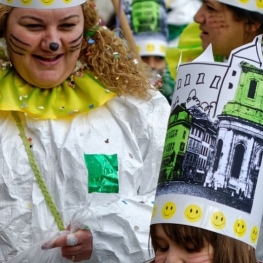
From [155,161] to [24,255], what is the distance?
74 centimetres

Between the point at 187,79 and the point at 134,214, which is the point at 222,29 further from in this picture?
the point at 187,79

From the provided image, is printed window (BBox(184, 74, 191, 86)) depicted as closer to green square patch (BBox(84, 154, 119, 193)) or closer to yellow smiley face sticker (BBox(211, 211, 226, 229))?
yellow smiley face sticker (BBox(211, 211, 226, 229))

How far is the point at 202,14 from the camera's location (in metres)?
5.22

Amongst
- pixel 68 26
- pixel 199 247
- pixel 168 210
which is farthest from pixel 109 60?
pixel 199 247

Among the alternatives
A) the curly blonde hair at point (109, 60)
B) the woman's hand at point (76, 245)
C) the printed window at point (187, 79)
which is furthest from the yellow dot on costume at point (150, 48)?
the printed window at point (187, 79)

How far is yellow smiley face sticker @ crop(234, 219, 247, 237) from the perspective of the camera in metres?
3.78

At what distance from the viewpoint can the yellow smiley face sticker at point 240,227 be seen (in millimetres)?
3781

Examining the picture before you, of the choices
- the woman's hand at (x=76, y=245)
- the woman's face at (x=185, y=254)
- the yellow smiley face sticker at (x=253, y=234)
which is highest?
the yellow smiley face sticker at (x=253, y=234)

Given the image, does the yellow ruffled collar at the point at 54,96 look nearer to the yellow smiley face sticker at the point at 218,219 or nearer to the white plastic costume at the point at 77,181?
the white plastic costume at the point at 77,181

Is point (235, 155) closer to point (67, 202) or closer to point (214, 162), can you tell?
point (214, 162)

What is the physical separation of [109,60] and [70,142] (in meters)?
0.45

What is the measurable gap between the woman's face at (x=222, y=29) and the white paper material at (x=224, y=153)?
1.24m

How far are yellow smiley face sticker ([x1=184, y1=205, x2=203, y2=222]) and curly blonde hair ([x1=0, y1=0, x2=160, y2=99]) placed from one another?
4.67 feet

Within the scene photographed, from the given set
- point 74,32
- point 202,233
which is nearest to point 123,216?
point 74,32
